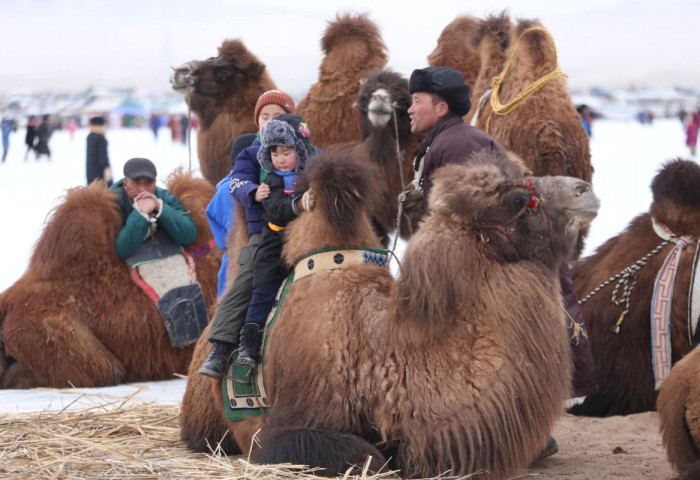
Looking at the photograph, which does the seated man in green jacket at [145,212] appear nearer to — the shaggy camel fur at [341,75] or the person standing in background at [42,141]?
the shaggy camel fur at [341,75]

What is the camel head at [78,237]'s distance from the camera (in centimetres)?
737

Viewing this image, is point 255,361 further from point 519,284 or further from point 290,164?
point 519,284

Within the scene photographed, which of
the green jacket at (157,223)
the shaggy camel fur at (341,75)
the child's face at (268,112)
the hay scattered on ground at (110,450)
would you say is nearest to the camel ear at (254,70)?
the shaggy camel fur at (341,75)

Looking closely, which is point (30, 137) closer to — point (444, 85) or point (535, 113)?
point (535, 113)

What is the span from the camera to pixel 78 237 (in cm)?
738

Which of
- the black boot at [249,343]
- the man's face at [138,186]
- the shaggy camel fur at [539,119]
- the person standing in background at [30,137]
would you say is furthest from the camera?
the person standing in background at [30,137]

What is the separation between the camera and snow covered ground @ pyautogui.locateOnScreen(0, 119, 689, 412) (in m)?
6.85

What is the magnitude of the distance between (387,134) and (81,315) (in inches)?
112

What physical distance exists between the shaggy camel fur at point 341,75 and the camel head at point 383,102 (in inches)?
28.0

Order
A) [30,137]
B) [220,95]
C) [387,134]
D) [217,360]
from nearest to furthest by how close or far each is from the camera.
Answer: [217,360], [387,134], [220,95], [30,137]

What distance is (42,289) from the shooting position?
7344 mm

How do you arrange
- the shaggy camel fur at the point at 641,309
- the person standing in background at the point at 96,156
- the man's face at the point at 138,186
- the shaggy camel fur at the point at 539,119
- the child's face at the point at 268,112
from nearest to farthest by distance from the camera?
the shaggy camel fur at the point at 641,309, the child's face at the point at 268,112, the shaggy camel fur at the point at 539,119, the man's face at the point at 138,186, the person standing in background at the point at 96,156

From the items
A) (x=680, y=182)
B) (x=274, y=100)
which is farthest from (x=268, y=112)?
(x=680, y=182)

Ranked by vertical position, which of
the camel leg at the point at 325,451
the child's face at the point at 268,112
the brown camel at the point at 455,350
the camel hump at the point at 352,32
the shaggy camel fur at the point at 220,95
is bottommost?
the camel leg at the point at 325,451
